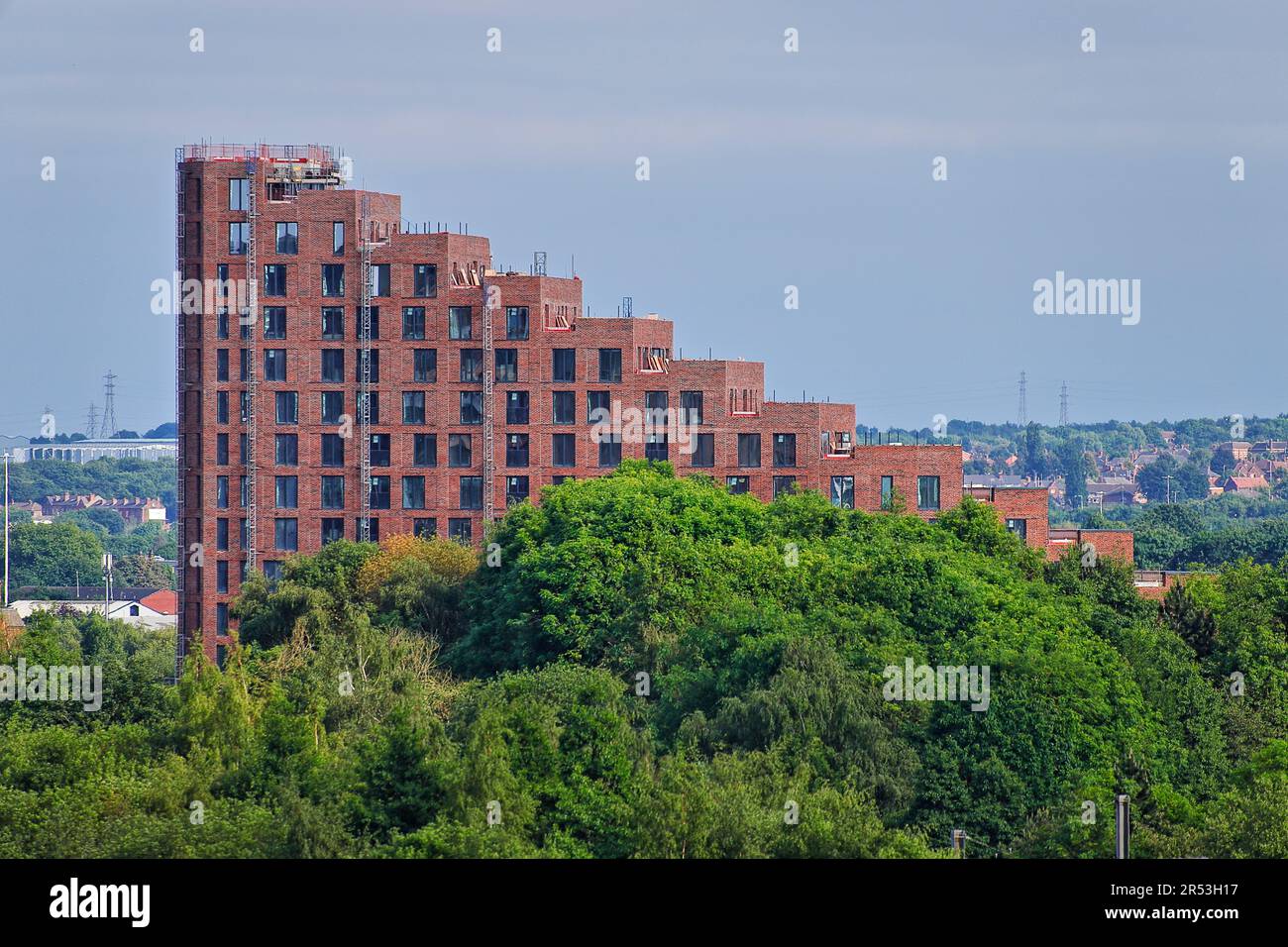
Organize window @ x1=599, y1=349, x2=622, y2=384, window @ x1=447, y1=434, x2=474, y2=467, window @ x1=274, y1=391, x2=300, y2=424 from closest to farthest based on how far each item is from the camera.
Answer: window @ x1=599, y1=349, x2=622, y2=384
window @ x1=447, y1=434, x2=474, y2=467
window @ x1=274, y1=391, x2=300, y2=424

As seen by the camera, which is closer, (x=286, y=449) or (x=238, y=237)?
(x=238, y=237)

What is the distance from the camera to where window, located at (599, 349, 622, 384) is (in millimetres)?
124500

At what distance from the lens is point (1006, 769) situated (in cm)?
6525

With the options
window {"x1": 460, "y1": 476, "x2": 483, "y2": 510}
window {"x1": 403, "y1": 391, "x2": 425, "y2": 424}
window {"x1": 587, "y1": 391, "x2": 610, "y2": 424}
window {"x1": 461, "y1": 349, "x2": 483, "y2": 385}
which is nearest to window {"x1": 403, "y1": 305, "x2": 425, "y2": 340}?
window {"x1": 461, "y1": 349, "x2": 483, "y2": 385}

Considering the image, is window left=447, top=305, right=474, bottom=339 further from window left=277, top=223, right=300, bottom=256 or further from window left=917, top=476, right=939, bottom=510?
window left=917, top=476, right=939, bottom=510

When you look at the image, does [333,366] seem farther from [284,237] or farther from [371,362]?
[284,237]

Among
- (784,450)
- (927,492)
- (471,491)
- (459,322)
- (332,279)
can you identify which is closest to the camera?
(927,492)

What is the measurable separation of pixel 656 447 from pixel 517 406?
836 cm

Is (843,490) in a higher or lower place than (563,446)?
lower

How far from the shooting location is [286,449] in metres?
128

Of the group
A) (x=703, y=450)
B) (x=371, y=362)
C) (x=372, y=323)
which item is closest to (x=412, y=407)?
(x=371, y=362)

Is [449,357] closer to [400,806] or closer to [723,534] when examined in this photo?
[723,534]

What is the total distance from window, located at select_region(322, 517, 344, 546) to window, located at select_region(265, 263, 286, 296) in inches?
520
